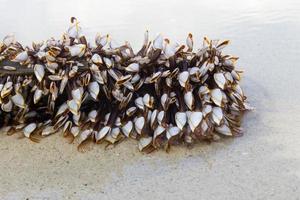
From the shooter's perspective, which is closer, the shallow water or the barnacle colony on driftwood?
the shallow water

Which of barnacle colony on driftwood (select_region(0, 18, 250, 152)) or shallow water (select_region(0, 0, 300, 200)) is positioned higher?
barnacle colony on driftwood (select_region(0, 18, 250, 152))

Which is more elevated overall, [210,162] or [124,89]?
[124,89]

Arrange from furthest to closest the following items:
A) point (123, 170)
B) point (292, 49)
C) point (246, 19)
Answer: point (246, 19)
point (292, 49)
point (123, 170)

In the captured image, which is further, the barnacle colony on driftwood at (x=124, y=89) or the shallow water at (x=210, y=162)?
the barnacle colony on driftwood at (x=124, y=89)

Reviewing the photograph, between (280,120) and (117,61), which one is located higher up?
(117,61)

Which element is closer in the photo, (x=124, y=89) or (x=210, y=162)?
(x=210, y=162)

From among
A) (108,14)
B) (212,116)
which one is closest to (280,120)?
(212,116)

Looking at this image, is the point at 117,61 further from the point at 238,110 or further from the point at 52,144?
the point at 238,110

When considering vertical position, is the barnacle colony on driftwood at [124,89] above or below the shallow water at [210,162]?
above
